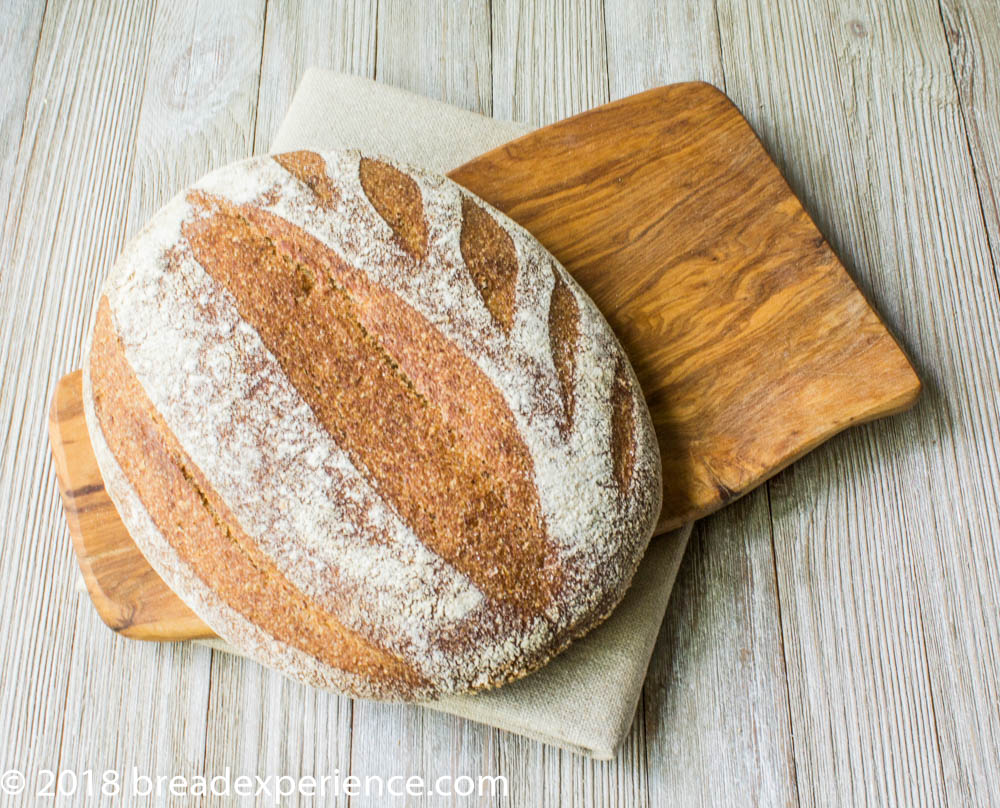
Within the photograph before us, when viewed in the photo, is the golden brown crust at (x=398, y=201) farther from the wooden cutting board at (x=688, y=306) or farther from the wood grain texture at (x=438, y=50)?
the wood grain texture at (x=438, y=50)

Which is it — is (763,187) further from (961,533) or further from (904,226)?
(961,533)

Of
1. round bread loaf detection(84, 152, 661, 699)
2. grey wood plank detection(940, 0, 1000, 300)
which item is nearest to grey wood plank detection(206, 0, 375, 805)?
round bread loaf detection(84, 152, 661, 699)

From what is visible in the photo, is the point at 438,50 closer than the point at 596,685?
No

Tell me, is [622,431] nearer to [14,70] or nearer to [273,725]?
[273,725]

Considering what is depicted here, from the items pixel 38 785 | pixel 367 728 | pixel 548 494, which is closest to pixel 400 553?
pixel 548 494

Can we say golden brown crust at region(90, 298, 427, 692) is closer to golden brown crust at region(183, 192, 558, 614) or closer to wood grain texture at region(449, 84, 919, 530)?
golden brown crust at region(183, 192, 558, 614)

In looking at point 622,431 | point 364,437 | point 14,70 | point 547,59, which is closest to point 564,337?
point 622,431

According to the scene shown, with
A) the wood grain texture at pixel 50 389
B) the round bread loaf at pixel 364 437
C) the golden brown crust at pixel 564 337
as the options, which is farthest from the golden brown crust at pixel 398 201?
the wood grain texture at pixel 50 389
